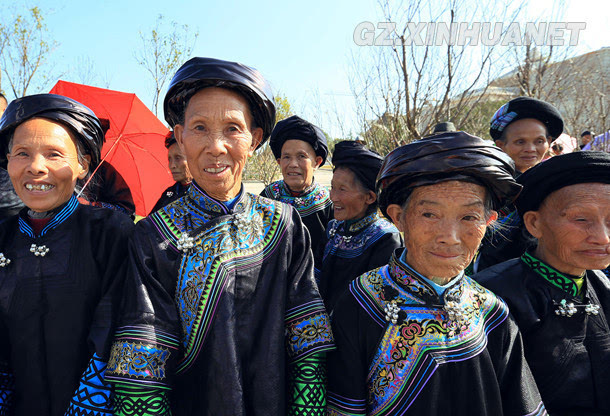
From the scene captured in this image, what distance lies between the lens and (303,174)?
4113 mm

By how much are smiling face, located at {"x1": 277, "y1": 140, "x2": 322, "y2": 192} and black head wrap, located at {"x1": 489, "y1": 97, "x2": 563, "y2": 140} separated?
5.83 ft

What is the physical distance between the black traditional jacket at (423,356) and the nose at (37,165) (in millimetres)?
1404

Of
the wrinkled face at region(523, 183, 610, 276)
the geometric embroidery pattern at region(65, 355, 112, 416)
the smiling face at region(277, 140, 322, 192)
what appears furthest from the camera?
the smiling face at region(277, 140, 322, 192)

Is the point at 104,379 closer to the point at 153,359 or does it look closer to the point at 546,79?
the point at 153,359

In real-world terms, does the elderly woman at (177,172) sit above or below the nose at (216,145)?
above

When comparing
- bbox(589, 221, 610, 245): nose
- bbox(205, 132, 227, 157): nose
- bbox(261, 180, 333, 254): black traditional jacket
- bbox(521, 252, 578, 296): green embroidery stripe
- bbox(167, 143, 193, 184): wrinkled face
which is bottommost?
bbox(521, 252, 578, 296): green embroidery stripe

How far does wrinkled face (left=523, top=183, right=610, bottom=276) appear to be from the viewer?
6.08 ft

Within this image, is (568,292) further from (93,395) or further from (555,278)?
(93,395)

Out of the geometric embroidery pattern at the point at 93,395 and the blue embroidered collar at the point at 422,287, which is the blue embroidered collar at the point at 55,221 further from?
the blue embroidered collar at the point at 422,287

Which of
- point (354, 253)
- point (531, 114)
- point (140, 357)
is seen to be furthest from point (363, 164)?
point (140, 357)

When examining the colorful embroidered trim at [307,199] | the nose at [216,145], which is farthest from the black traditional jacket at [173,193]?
the nose at [216,145]

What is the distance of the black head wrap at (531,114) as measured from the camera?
3273 mm

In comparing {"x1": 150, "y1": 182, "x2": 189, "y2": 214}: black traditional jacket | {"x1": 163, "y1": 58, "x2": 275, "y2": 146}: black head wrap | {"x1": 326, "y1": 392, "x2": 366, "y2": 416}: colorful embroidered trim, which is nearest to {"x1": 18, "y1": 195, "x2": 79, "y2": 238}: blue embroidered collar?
{"x1": 163, "y1": 58, "x2": 275, "y2": 146}: black head wrap

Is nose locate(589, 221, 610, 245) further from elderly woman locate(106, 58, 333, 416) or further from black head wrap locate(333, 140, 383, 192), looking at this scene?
black head wrap locate(333, 140, 383, 192)
